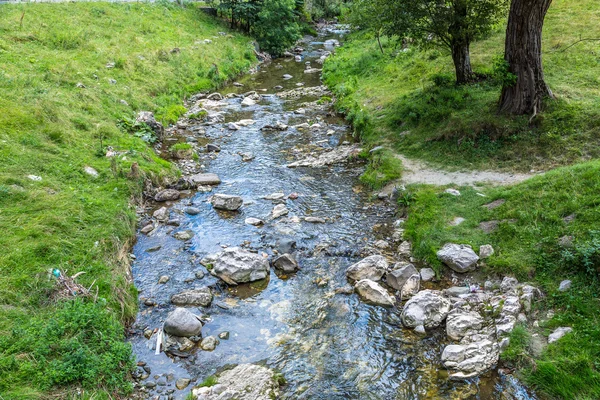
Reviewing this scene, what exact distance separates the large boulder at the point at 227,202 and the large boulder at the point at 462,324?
816cm

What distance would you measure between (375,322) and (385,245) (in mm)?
3253

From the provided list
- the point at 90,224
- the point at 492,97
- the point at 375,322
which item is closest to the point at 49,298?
the point at 90,224

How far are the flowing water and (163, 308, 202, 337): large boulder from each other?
0.28 metres

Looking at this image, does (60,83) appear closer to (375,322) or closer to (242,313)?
(242,313)

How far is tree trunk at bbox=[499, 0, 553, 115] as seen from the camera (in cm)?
1390

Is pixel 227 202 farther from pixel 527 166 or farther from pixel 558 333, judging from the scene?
pixel 558 333

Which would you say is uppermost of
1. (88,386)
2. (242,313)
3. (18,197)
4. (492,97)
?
(492,97)

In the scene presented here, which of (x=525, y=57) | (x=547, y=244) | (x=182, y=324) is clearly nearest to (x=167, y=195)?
(x=182, y=324)

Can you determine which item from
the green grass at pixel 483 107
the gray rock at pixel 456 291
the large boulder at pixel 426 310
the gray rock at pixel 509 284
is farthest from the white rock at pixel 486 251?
the green grass at pixel 483 107

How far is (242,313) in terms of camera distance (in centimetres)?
993

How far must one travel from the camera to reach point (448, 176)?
571 inches

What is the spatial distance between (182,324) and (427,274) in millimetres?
6208

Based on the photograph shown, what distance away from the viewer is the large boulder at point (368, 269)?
10820 mm

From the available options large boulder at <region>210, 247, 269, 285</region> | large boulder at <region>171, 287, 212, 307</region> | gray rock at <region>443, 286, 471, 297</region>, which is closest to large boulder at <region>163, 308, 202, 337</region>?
large boulder at <region>171, 287, 212, 307</region>
